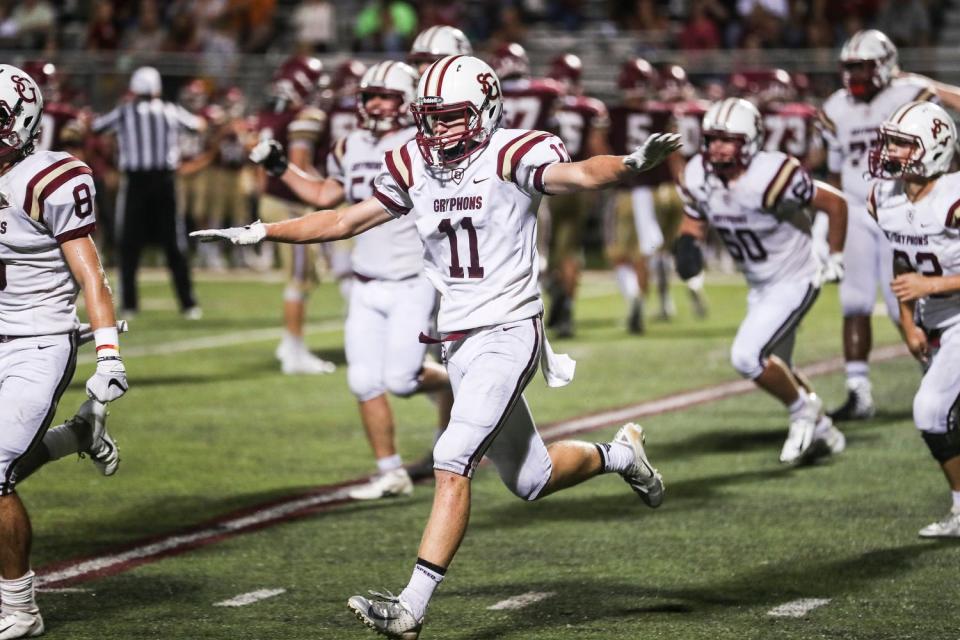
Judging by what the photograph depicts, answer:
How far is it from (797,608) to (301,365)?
562 cm

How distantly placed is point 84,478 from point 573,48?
11.3 metres

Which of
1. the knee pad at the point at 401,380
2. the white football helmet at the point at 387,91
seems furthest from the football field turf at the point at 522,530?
the white football helmet at the point at 387,91

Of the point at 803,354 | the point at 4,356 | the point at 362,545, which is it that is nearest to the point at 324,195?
the point at 362,545

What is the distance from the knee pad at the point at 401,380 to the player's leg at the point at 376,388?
0.19 feet

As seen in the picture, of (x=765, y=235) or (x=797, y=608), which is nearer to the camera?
(x=797, y=608)

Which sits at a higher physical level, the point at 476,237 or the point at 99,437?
the point at 476,237

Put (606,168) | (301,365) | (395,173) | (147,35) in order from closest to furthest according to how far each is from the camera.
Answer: (606,168) < (395,173) < (301,365) < (147,35)

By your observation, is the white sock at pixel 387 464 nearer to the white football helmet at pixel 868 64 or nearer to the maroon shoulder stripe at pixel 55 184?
the maroon shoulder stripe at pixel 55 184

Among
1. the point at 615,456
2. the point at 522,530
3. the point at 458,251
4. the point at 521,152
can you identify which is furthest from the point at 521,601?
the point at 521,152

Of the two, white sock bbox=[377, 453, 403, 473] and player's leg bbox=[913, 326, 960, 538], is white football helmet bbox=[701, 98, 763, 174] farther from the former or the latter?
white sock bbox=[377, 453, 403, 473]

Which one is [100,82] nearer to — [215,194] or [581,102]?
[215,194]

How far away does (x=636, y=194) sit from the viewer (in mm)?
11734

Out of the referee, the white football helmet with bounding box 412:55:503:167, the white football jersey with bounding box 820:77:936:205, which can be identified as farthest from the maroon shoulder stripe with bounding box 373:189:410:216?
the referee

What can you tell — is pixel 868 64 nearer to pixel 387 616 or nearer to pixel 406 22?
pixel 387 616
